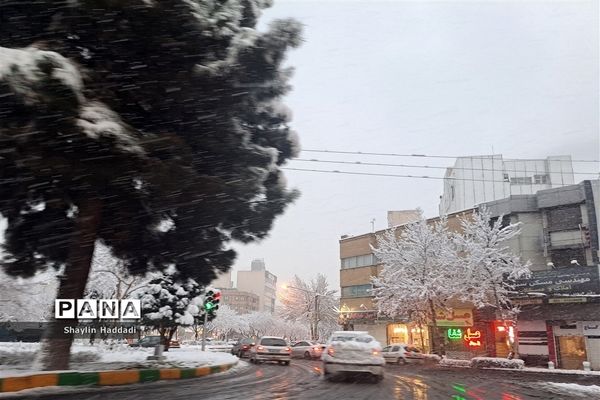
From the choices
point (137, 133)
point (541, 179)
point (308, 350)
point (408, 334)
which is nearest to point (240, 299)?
point (408, 334)

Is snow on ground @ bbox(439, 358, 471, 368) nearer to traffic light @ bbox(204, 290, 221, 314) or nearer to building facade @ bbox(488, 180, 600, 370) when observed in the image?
building facade @ bbox(488, 180, 600, 370)

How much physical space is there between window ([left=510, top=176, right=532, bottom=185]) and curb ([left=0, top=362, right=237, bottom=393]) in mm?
38149

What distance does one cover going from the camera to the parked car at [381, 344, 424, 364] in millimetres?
31672

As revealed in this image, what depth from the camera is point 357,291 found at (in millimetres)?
48750

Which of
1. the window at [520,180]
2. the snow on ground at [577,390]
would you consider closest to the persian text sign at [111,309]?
the snow on ground at [577,390]

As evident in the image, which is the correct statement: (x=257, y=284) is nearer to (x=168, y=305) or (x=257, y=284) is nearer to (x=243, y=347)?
(x=243, y=347)

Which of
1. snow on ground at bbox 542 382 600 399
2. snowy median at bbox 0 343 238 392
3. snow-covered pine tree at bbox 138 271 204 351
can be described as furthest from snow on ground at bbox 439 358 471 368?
snowy median at bbox 0 343 238 392

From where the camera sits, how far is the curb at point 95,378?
1006 centimetres

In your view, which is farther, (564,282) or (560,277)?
(560,277)

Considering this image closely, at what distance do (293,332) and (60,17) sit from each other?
89167mm

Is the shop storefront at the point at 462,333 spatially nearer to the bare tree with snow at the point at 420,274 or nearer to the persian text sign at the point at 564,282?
the bare tree with snow at the point at 420,274

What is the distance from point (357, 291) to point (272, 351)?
25176mm

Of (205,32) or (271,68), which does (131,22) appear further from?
(271,68)

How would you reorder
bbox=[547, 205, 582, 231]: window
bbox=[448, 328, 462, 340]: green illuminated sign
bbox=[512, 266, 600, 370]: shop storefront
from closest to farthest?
1. bbox=[512, 266, 600, 370]: shop storefront
2. bbox=[547, 205, 582, 231]: window
3. bbox=[448, 328, 462, 340]: green illuminated sign
